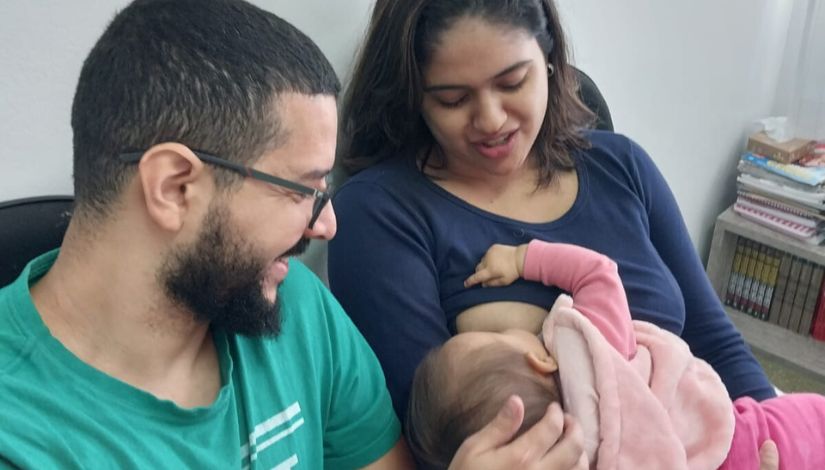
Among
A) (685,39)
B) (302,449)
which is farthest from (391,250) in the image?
(685,39)

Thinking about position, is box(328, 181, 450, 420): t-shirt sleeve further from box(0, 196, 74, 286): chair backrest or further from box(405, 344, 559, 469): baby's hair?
box(0, 196, 74, 286): chair backrest

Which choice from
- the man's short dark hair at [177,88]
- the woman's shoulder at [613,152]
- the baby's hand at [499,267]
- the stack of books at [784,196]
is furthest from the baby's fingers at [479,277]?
the stack of books at [784,196]

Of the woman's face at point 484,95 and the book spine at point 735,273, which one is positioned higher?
the woman's face at point 484,95

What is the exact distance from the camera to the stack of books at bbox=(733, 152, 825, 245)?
254 centimetres

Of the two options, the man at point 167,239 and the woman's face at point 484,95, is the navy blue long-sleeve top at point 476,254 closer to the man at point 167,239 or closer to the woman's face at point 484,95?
the woman's face at point 484,95

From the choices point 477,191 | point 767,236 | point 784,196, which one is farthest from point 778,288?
point 477,191

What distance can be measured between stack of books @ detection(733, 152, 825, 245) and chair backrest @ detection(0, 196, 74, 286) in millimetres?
2403

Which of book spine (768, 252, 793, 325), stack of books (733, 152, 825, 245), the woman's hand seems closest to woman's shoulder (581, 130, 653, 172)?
the woman's hand

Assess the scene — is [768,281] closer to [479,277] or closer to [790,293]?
[790,293]

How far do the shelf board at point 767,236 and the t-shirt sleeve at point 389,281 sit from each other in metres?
1.82

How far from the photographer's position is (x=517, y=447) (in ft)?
3.12

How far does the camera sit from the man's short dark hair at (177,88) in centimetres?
77

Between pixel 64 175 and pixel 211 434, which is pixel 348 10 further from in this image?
pixel 211 434

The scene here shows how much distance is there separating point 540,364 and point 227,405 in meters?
0.44
